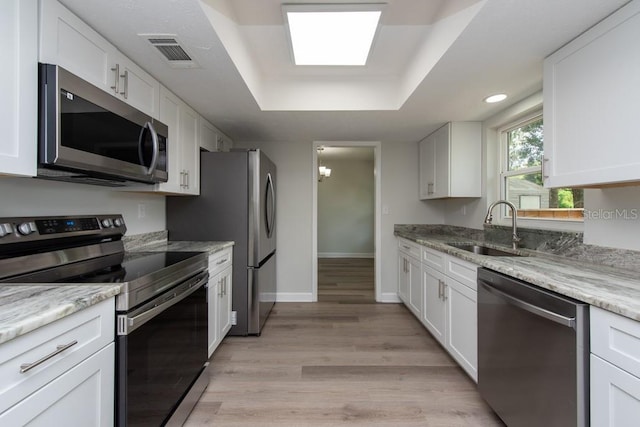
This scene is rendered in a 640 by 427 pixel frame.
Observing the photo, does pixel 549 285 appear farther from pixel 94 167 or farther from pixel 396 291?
pixel 396 291

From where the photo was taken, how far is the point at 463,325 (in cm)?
191

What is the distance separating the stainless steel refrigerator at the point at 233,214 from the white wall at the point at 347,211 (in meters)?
4.40

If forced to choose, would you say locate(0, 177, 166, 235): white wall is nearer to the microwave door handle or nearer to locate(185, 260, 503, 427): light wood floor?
the microwave door handle

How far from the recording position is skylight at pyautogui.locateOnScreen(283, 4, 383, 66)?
61.2 inches

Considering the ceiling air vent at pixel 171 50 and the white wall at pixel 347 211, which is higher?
the ceiling air vent at pixel 171 50

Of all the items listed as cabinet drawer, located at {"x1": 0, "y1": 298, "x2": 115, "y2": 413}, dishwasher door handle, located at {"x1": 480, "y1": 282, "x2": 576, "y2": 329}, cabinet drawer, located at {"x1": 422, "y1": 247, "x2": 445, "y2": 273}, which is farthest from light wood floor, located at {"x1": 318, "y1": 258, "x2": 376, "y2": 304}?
cabinet drawer, located at {"x1": 0, "y1": 298, "x2": 115, "y2": 413}

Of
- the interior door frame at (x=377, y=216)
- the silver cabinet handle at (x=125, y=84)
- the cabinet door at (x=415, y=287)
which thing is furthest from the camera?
the interior door frame at (x=377, y=216)

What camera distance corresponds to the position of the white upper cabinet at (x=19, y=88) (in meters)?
0.96

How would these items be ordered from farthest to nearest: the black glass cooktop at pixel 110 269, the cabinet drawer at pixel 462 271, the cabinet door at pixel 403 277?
the cabinet door at pixel 403 277 < the cabinet drawer at pixel 462 271 < the black glass cooktop at pixel 110 269

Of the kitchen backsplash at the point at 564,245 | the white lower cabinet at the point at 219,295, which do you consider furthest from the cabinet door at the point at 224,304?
the kitchen backsplash at the point at 564,245

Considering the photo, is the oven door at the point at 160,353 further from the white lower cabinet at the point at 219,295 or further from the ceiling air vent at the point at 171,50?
the ceiling air vent at the point at 171,50

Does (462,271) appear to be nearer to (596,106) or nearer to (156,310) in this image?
(596,106)

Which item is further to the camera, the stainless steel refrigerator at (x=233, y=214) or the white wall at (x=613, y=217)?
the stainless steel refrigerator at (x=233, y=214)

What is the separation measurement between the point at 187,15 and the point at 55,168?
88 cm
